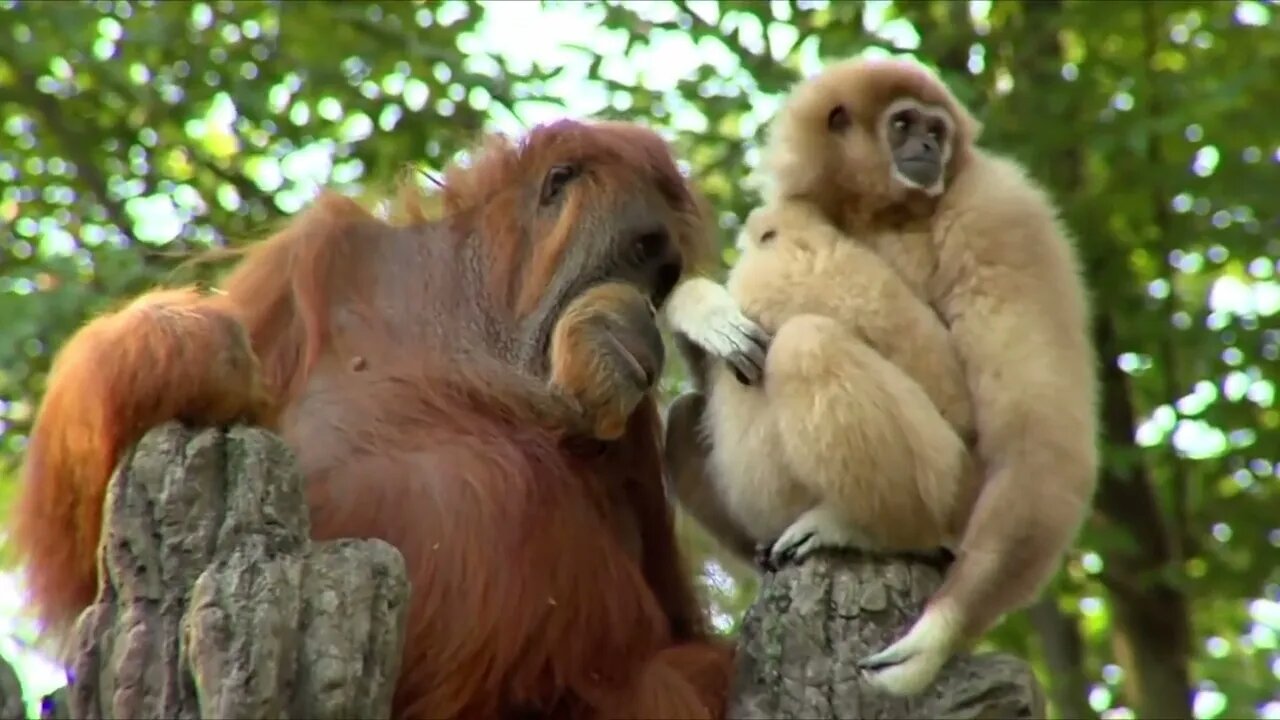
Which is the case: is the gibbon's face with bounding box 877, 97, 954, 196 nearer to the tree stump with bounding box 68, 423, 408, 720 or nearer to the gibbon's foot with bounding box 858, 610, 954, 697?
the gibbon's foot with bounding box 858, 610, 954, 697

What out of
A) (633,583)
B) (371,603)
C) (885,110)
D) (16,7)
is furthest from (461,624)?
(16,7)

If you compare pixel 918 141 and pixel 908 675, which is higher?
pixel 918 141

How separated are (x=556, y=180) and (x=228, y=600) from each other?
1760 mm

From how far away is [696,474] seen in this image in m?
4.07

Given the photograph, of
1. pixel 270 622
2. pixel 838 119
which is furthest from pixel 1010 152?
pixel 270 622

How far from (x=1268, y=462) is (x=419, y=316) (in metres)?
3.65

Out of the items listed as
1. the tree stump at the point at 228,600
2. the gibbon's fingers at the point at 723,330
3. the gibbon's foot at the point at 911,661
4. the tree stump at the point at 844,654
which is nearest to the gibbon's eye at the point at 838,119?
the gibbon's fingers at the point at 723,330

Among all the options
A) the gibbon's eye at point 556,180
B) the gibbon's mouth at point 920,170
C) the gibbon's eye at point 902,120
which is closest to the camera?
the gibbon's mouth at point 920,170

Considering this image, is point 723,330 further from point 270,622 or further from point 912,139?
point 270,622

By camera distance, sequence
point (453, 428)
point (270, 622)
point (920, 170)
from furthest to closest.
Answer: point (920, 170), point (453, 428), point (270, 622)

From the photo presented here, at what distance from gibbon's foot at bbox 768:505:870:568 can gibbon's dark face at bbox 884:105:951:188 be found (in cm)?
86

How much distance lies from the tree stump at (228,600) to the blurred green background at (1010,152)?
3000 mm

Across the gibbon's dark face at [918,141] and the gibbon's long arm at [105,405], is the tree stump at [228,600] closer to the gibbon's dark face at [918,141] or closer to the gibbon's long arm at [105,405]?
the gibbon's long arm at [105,405]

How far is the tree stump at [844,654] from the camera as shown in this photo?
329 cm
